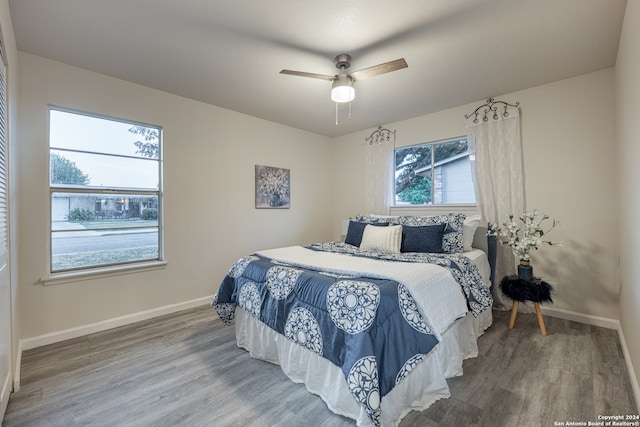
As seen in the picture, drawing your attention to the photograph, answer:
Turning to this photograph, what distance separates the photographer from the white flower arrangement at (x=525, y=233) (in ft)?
9.00

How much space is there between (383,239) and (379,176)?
5.46ft

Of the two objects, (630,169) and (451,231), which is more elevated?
(630,169)

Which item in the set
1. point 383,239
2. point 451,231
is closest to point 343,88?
point 383,239

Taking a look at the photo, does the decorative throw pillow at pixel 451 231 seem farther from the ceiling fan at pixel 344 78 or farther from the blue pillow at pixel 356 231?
the ceiling fan at pixel 344 78

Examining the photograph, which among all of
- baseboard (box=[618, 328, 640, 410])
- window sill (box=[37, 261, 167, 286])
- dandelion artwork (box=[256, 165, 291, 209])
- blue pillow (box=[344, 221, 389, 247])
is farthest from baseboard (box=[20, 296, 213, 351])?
baseboard (box=[618, 328, 640, 410])

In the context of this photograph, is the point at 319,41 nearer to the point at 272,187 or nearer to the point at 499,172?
the point at 272,187

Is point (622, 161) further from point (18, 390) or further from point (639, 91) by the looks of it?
point (18, 390)

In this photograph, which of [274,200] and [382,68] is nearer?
[382,68]

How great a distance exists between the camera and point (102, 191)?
9.31 ft

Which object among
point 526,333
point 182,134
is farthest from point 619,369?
point 182,134

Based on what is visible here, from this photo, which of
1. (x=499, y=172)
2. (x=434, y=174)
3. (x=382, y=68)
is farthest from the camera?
(x=434, y=174)

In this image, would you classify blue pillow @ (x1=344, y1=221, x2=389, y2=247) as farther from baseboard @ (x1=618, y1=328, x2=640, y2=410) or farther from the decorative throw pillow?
baseboard @ (x1=618, y1=328, x2=640, y2=410)

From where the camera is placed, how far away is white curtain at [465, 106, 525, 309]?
3.21 m

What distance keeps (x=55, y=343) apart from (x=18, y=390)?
30.4 inches
